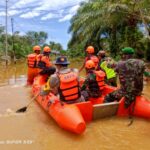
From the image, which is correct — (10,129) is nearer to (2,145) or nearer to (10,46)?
(2,145)

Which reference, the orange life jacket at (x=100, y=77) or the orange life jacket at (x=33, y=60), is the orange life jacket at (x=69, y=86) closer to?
the orange life jacket at (x=100, y=77)

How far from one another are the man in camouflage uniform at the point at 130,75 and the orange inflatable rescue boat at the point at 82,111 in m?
0.16

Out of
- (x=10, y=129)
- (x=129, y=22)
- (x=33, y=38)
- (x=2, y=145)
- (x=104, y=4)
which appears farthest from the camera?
(x=33, y=38)

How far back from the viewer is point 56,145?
6.54 meters

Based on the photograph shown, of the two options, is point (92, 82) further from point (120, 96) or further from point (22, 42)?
point (22, 42)

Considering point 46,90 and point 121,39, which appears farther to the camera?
point 121,39

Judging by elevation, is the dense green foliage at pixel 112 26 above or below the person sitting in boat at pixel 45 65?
above

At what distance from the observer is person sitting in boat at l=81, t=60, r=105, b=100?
8.12 metres

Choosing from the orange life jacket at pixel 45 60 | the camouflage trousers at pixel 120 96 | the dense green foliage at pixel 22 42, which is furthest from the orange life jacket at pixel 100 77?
the dense green foliage at pixel 22 42

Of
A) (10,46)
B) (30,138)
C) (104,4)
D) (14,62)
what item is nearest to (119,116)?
(30,138)

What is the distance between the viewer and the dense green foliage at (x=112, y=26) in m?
16.9

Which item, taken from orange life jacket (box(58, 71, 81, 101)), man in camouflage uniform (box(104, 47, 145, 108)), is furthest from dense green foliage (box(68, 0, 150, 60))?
orange life jacket (box(58, 71, 81, 101))

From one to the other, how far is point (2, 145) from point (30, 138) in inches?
22.9

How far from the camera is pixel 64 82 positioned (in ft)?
23.4
